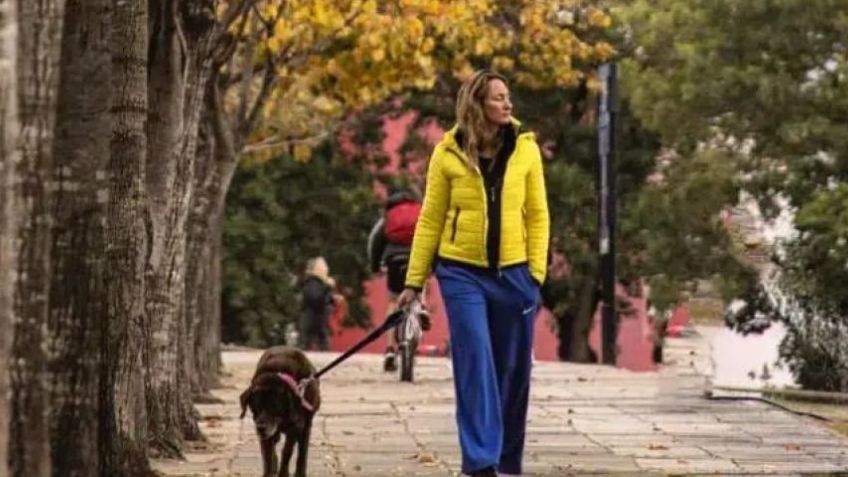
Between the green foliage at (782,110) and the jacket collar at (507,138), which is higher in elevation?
the green foliage at (782,110)

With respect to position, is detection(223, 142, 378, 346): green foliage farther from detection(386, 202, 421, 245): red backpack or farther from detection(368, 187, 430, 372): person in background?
detection(386, 202, 421, 245): red backpack

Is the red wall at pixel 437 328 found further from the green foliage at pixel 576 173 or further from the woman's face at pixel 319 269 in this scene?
the woman's face at pixel 319 269

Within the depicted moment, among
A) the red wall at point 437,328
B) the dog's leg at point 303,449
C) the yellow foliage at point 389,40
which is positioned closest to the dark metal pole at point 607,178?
the yellow foliage at point 389,40

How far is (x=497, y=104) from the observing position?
1012cm

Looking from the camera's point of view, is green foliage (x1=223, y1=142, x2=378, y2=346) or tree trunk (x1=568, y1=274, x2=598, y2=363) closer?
tree trunk (x1=568, y1=274, x2=598, y2=363)

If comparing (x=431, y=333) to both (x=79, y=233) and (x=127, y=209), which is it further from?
(x=79, y=233)

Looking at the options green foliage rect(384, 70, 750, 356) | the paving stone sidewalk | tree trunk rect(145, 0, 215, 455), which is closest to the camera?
the paving stone sidewalk

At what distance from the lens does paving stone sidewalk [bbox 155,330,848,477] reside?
12203 mm

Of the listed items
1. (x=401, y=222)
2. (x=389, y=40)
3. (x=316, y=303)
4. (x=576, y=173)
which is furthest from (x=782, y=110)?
(x=576, y=173)

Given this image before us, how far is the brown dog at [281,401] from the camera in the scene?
10.5m

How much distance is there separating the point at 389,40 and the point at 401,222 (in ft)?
8.24

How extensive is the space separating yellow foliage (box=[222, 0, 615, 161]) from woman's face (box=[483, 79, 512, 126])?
6377 mm

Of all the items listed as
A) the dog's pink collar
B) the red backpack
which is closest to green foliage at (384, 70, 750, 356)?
the red backpack

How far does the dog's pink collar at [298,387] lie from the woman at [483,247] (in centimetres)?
75
